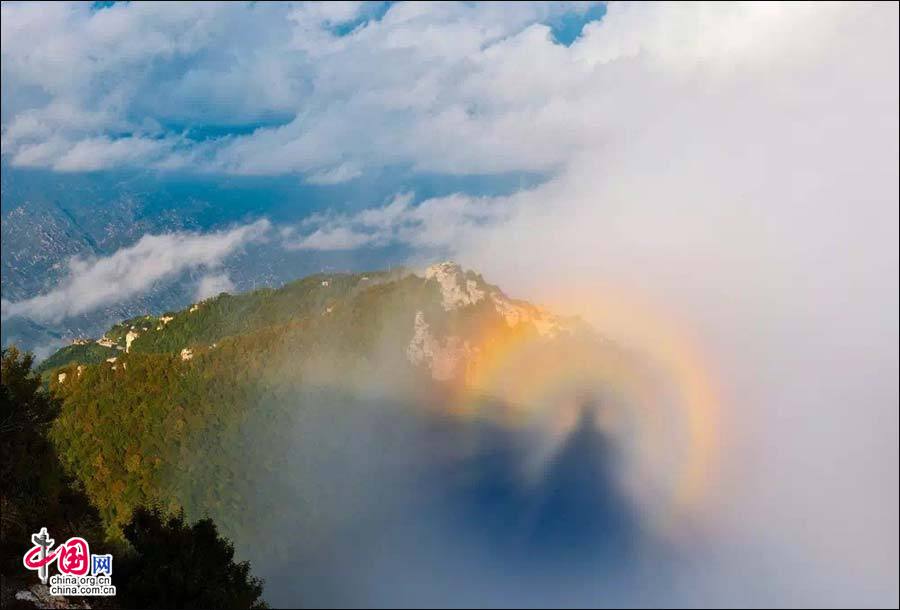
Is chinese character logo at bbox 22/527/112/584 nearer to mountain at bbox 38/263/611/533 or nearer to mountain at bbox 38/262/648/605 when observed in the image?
mountain at bbox 38/262/648/605

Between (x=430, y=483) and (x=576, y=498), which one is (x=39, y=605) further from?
(x=576, y=498)

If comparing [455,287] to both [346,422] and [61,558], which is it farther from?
[61,558]

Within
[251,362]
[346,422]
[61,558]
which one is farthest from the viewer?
[251,362]

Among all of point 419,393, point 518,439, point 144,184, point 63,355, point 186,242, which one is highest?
point 144,184

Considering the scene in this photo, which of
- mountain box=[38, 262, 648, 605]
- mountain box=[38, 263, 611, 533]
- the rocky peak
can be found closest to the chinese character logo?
mountain box=[38, 262, 648, 605]

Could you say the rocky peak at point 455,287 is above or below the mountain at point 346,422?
above

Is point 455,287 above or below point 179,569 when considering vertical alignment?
above

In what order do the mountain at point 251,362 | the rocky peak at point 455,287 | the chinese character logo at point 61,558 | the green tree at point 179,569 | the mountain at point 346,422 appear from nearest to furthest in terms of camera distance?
the chinese character logo at point 61,558 < the green tree at point 179,569 < the mountain at point 346,422 < the mountain at point 251,362 < the rocky peak at point 455,287

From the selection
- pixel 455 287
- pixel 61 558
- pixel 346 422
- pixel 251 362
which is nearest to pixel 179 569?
pixel 61 558

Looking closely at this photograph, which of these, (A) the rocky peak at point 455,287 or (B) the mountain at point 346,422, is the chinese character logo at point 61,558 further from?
(A) the rocky peak at point 455,287

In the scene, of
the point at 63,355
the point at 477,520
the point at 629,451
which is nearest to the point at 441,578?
the point at 477,520

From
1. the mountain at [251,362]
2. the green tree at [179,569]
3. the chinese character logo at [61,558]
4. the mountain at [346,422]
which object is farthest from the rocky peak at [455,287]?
the chinese character logo at [61,558]
